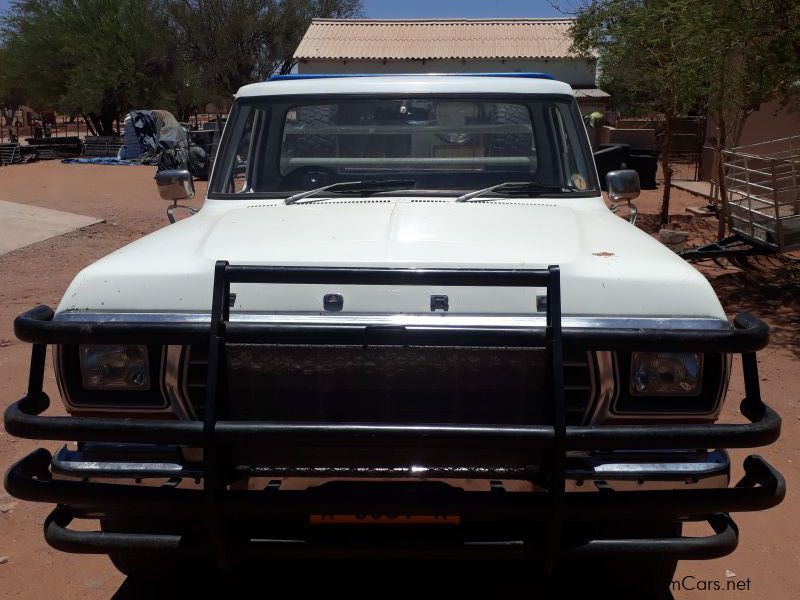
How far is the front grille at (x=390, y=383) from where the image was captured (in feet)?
7.64

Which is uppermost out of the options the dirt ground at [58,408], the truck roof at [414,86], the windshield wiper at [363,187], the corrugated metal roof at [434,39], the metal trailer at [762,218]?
the corrugated metal roof at [434,39]

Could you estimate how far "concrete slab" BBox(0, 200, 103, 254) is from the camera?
11195mm

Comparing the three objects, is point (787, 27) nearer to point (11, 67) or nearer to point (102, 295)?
point (102, 295)

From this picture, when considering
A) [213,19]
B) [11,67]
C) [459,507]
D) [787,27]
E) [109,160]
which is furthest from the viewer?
[213,19]

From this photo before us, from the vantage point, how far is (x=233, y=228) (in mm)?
2957

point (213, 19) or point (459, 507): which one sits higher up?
point (213, 19)

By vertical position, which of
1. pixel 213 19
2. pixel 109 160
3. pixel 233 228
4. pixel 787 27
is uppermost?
pixel 213 19

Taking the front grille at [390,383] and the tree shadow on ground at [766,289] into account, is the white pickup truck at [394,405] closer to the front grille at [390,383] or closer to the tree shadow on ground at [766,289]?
the front grille at [390,383]

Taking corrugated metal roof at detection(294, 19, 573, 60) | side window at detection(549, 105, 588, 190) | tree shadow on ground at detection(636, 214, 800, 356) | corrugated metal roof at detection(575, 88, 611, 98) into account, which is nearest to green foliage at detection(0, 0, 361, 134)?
corrugated metal roof at detection(294, 19, 573, 60)

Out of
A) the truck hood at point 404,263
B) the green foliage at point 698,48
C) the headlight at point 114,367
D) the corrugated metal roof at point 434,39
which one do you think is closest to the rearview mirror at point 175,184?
the truck hood at point 404,263

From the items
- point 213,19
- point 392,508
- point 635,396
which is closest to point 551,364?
point 635,396

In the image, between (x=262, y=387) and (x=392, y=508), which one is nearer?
(x=392, y=508)

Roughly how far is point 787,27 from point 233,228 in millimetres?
5854

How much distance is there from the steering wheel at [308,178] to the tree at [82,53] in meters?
27.1
